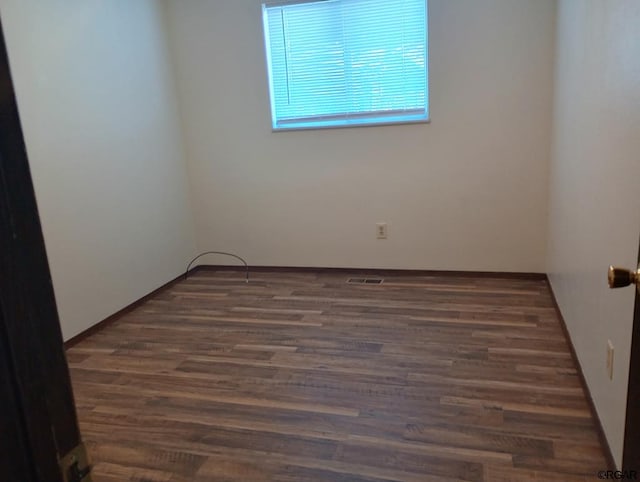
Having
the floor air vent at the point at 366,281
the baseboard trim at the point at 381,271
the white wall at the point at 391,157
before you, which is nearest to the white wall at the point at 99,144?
the white wall at the point at 391,157

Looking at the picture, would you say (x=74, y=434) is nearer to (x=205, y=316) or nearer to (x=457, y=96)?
(x=205, y=316)

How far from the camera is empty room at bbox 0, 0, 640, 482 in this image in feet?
5.23

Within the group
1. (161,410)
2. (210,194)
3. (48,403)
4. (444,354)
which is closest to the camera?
(48,403)

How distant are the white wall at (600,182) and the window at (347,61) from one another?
103 centimetres

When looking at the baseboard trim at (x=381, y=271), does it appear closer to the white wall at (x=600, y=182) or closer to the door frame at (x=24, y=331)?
the white wall at (x=600, y=182)

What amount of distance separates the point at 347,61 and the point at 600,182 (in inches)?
89.9

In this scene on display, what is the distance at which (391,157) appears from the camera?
3.68 metres

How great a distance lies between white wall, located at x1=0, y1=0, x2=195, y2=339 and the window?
0.95 m

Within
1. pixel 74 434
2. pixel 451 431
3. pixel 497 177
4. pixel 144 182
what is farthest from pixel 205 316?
pixel 74 434

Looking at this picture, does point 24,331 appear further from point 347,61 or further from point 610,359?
point 347,61

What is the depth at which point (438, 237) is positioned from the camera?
3742 mm

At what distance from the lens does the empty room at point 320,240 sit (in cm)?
159

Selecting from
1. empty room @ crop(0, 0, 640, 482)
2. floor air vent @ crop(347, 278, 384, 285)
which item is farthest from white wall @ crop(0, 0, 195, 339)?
floor air vent @ crop(347, 278, 384, 285)

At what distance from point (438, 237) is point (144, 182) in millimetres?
2247
